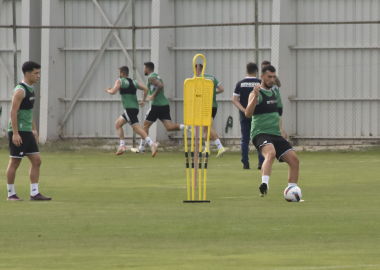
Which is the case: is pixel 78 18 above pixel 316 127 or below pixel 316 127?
above

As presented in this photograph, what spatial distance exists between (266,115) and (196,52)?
13544mm

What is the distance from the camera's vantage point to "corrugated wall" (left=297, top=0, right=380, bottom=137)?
22.0 metres

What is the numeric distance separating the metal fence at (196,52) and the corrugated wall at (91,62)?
3 cm

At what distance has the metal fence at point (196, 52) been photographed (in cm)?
2214

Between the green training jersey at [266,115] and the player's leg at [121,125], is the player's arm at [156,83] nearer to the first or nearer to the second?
the player's leg at [121,125]

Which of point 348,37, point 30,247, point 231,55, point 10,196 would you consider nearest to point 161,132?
point 231,55

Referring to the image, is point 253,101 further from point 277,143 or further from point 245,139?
point 245,139

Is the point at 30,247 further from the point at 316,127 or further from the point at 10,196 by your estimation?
the point at 316,127

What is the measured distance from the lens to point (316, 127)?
22.8 m

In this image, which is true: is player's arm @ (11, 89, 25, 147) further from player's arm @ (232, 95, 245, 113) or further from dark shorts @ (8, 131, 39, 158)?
player's arm @ (232, 95, 245, 113)

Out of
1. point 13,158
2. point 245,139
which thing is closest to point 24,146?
point 13,158

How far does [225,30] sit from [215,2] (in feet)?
2.81

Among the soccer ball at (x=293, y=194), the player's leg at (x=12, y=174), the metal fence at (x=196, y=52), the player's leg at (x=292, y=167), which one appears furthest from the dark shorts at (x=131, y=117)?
the soccer ball at (x=293, y=194)

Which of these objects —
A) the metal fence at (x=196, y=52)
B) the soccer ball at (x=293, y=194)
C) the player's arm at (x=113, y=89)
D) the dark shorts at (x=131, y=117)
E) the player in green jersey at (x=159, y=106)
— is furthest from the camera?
the metal fence at (x=196, y=52)
